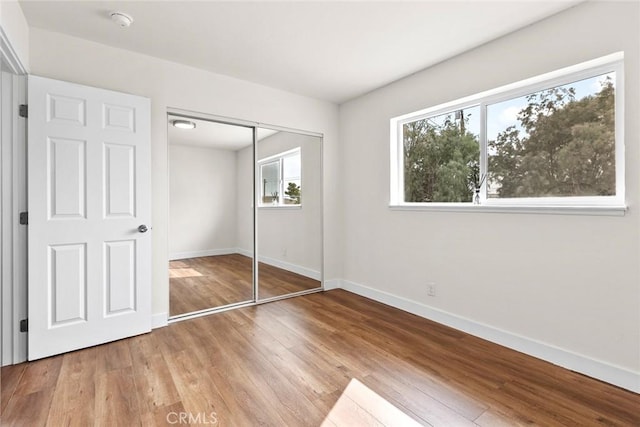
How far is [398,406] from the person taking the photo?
1.73m

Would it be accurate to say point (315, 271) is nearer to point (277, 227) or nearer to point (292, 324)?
point (277, 227)

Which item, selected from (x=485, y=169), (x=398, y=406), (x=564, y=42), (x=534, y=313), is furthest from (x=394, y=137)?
(x=398, y=406)

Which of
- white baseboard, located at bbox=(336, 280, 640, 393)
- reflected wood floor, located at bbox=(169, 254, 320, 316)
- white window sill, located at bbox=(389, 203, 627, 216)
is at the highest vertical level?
white window sill, located at bbox=(389, 203, 627, 216)

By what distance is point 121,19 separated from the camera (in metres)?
2.21

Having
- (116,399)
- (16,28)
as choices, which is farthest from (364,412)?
(16,28)

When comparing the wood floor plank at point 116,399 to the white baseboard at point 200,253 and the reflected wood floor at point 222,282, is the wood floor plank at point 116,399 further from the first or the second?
the white baseboard at point 200,253

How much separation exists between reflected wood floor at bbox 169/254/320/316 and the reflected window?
2.69ft

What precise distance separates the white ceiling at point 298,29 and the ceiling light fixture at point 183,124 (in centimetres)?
56

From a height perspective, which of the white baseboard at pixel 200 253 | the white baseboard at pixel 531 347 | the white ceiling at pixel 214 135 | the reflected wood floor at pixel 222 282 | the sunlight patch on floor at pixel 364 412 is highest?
the white ceiling at pixel 214 135

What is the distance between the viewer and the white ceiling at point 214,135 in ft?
10.3

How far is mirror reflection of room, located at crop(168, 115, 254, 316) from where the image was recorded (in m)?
3.23

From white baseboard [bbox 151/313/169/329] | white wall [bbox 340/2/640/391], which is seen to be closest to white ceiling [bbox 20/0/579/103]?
white wall [bbox 340/2/640/391]

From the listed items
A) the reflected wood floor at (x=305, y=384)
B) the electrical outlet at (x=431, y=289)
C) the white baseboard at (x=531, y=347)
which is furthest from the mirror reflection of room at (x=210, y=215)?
the electrical outlet at (x=431, y=289)

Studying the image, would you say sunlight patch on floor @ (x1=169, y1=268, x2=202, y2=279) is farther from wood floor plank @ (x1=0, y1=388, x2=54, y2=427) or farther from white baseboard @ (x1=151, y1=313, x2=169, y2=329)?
wood floor plank @ (x1=0, y1=388, x2=54, y2=427)
